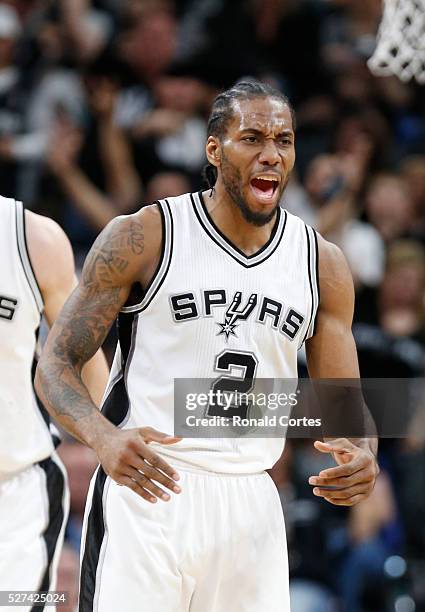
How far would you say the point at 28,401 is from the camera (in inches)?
176

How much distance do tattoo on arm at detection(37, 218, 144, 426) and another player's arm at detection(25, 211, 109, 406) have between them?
0.48 metres

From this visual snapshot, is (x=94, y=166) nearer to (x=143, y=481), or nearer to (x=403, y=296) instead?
(x=403, y=296)

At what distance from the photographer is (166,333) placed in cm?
400

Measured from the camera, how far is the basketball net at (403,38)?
622cm

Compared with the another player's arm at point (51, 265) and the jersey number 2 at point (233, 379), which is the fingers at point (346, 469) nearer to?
the jersey number 2 at point (233, 379)

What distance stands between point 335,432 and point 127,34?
597cm

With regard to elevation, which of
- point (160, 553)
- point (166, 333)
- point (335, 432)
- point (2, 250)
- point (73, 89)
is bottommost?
point (160, 553)

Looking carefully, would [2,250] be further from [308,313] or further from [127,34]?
[127,34]

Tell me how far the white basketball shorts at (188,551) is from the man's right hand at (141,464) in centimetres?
33

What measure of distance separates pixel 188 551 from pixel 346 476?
56cm

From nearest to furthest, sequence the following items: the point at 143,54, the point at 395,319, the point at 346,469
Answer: the point at 346,469 < the point at 395,319 < the point at 143,54

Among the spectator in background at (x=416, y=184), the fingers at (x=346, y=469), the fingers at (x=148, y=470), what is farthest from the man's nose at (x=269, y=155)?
the spectator in background at (x=416, y=184)

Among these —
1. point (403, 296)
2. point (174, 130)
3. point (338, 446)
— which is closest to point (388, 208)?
point (403, 296)

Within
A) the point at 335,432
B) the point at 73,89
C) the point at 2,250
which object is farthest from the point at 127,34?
the point at 335,432
